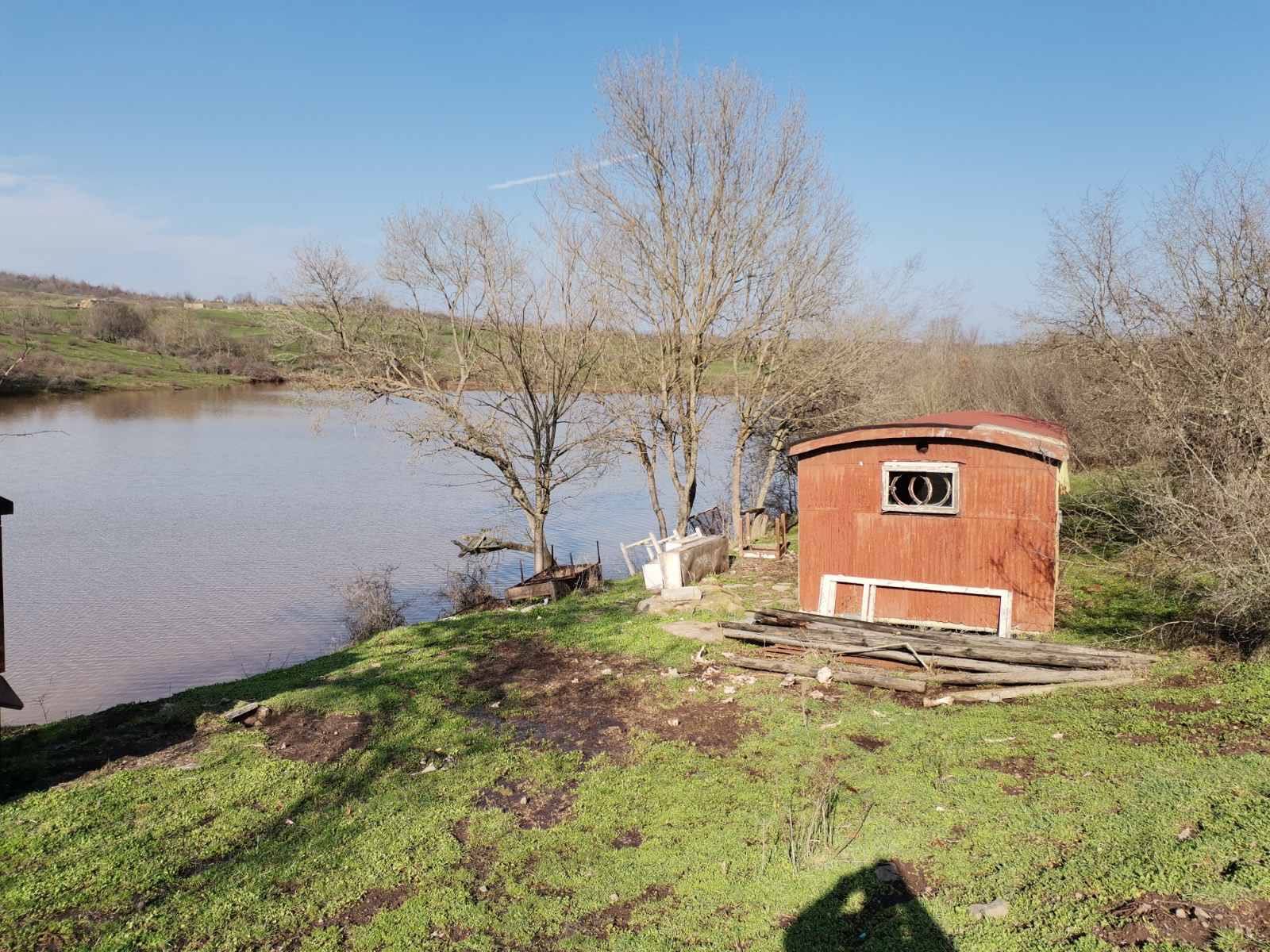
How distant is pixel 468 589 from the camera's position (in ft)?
65.0

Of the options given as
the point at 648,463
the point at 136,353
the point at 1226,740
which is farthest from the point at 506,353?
the point at 136,353

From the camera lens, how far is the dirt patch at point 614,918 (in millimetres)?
5676

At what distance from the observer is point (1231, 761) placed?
6945mm

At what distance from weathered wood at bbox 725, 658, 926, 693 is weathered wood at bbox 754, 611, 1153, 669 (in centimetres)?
56

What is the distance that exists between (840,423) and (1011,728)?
19979 millimetres

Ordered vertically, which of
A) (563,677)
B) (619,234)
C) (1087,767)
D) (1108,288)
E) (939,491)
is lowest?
(563,677)

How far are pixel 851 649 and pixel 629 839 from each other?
4.88 metres

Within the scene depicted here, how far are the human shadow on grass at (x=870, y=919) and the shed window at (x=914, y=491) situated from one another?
7.62 meters

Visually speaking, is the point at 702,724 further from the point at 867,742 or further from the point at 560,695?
the point at 560,695

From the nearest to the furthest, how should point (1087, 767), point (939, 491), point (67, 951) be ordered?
point (67, 951) < point (1087, 767) < point (939, 491)

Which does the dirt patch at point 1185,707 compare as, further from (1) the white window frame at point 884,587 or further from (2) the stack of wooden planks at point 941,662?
(1) the white window frame at point 884,587

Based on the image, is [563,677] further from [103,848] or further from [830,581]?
[103,848]

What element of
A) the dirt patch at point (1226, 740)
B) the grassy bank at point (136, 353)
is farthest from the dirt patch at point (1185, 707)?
the grassy bank at point (136, 353)

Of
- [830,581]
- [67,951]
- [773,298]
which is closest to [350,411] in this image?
[773,298]
